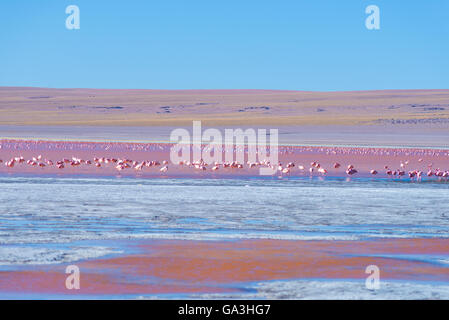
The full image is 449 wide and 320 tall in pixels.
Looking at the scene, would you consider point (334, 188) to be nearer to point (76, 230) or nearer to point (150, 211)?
point (150, 211)

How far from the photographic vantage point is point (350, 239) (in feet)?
34.9

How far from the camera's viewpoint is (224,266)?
876 cm

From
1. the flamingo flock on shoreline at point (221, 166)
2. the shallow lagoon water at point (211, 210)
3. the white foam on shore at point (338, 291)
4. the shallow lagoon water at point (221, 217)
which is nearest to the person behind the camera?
the white foam on shore at point (338, 291)

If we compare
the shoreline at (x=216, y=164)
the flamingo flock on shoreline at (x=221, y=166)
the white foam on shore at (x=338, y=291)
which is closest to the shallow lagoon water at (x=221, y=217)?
the white foam on shore at (x=338, y=291)

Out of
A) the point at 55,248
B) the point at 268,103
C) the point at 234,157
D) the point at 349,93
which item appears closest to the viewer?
the point at 55,248

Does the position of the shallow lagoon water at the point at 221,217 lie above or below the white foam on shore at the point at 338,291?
above

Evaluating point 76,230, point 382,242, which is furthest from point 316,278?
point 76,230

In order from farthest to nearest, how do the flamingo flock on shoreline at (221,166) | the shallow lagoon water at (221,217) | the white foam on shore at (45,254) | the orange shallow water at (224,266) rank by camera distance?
the flamingo flock on shoreline at (221,166) < the white foam on shore at (45,254) < the shallow lagoon water at (221,217) < the orange shallow water at (224,266)

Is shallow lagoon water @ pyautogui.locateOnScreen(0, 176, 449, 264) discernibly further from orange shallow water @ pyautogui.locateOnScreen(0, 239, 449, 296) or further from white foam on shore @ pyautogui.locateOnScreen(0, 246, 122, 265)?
orange shallow water @ pyautogui.locateOnScreen(0, 239, 449, 296)

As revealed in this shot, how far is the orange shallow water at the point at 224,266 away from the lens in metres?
7.75

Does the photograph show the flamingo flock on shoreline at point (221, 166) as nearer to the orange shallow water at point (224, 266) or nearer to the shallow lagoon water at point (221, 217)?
the shallow lagoon water at point (221, 217)
